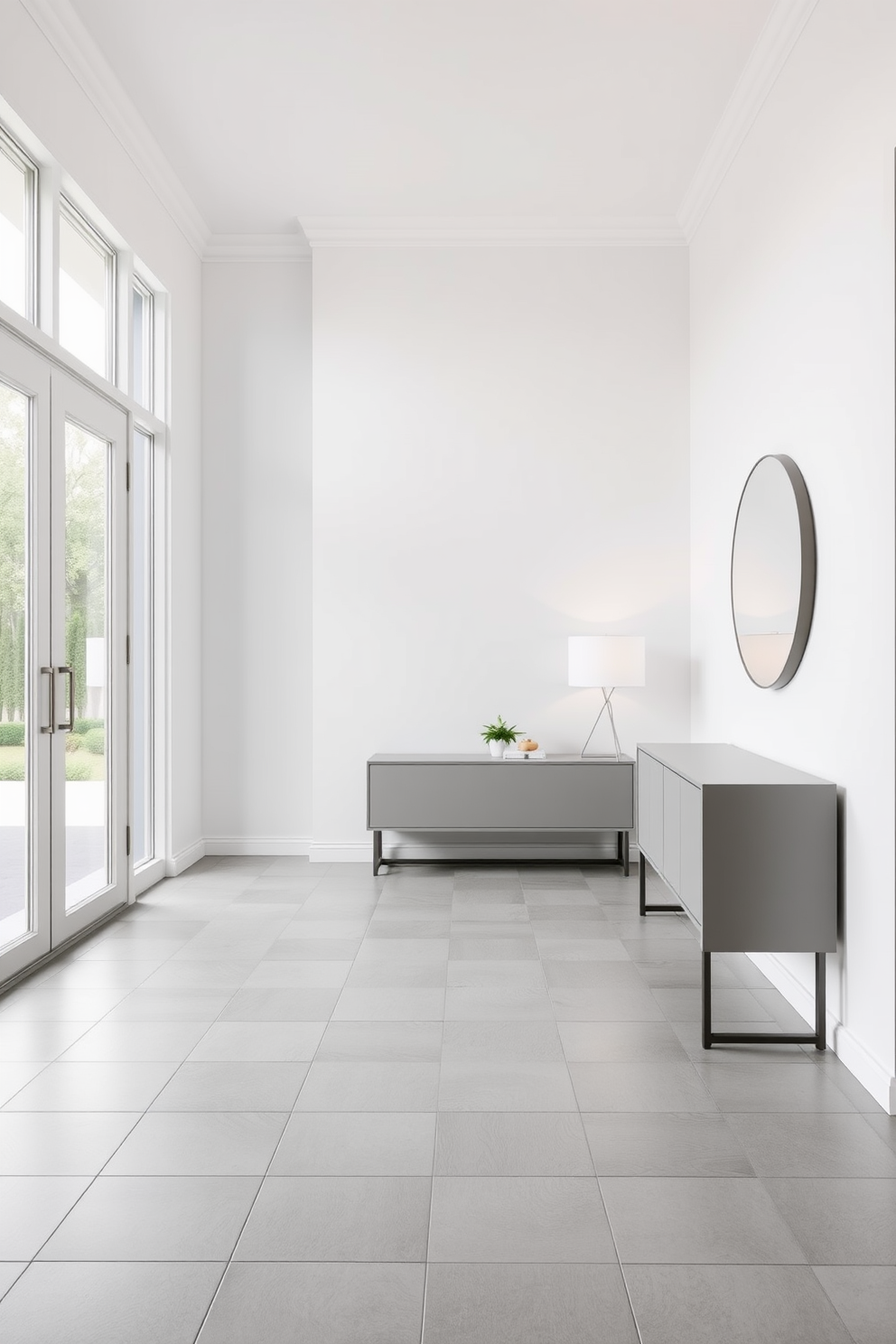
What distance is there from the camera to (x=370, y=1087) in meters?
2.79

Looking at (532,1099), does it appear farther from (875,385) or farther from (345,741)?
(345,741)

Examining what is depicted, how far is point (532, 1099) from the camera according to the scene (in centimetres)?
272

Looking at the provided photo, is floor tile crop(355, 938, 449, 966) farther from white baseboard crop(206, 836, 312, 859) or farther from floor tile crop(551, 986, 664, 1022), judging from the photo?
white baseboard crop(206, 836, 312, 859)

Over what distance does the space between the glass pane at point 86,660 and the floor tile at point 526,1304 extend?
282 cm

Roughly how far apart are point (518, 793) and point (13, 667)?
2786 mm

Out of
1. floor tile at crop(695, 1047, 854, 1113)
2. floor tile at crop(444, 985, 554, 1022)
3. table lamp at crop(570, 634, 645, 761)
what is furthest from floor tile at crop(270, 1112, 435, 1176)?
table lamp at crop(570, 634, 645, 761)

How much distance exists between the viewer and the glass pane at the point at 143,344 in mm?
5223

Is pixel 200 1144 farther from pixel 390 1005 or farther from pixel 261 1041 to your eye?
pixel 390 1005

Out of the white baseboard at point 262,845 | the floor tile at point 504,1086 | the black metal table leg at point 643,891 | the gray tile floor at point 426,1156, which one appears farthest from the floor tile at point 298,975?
the white baseboard at point 262,845

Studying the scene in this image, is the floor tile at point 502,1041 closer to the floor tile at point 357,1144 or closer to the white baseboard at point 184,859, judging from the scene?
the floor tile at point 357,1144

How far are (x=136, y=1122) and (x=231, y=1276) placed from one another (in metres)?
0.77

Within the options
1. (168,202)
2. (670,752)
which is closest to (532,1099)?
(670,752)

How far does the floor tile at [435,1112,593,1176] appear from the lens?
2342 millimetres

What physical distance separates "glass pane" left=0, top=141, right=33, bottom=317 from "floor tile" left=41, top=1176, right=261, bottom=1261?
3015 millimetres
